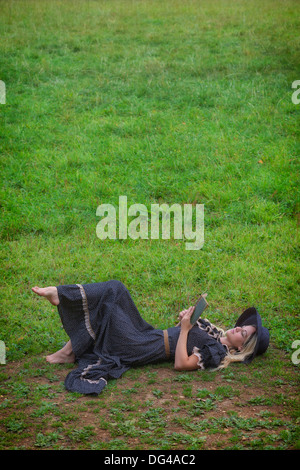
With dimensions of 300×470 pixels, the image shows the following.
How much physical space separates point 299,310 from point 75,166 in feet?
16.7

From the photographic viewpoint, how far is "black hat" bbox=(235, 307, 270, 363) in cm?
537

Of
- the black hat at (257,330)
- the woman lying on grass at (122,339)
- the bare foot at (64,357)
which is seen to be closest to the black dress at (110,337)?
the woman lying on grass at (122,339)

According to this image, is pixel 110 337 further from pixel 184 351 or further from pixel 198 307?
pixel 198 307

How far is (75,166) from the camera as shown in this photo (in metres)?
10.0

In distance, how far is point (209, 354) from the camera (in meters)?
5.40

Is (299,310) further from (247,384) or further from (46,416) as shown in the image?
(46,416)

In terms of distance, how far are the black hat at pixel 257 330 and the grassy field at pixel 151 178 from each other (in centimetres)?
15

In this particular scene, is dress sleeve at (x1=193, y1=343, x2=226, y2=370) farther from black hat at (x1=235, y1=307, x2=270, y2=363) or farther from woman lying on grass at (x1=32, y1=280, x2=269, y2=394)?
black hat at (x1=235, y1=307, x2=270, y2=363)

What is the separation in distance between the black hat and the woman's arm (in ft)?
1.94

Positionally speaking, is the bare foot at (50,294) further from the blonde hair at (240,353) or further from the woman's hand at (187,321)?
the blonde hair at (240,353)

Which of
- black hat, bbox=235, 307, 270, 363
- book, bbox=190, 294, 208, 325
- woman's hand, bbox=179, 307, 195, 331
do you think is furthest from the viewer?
black hat, bbox=235, 307, 270, 363

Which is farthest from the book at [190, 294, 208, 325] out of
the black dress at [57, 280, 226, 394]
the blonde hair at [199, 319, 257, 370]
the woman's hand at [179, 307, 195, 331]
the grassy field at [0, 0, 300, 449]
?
the grassy field at [0, 0, 300, 449]

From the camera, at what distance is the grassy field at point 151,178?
5074 millimetres

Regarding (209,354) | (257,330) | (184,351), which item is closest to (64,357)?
(184,351)
